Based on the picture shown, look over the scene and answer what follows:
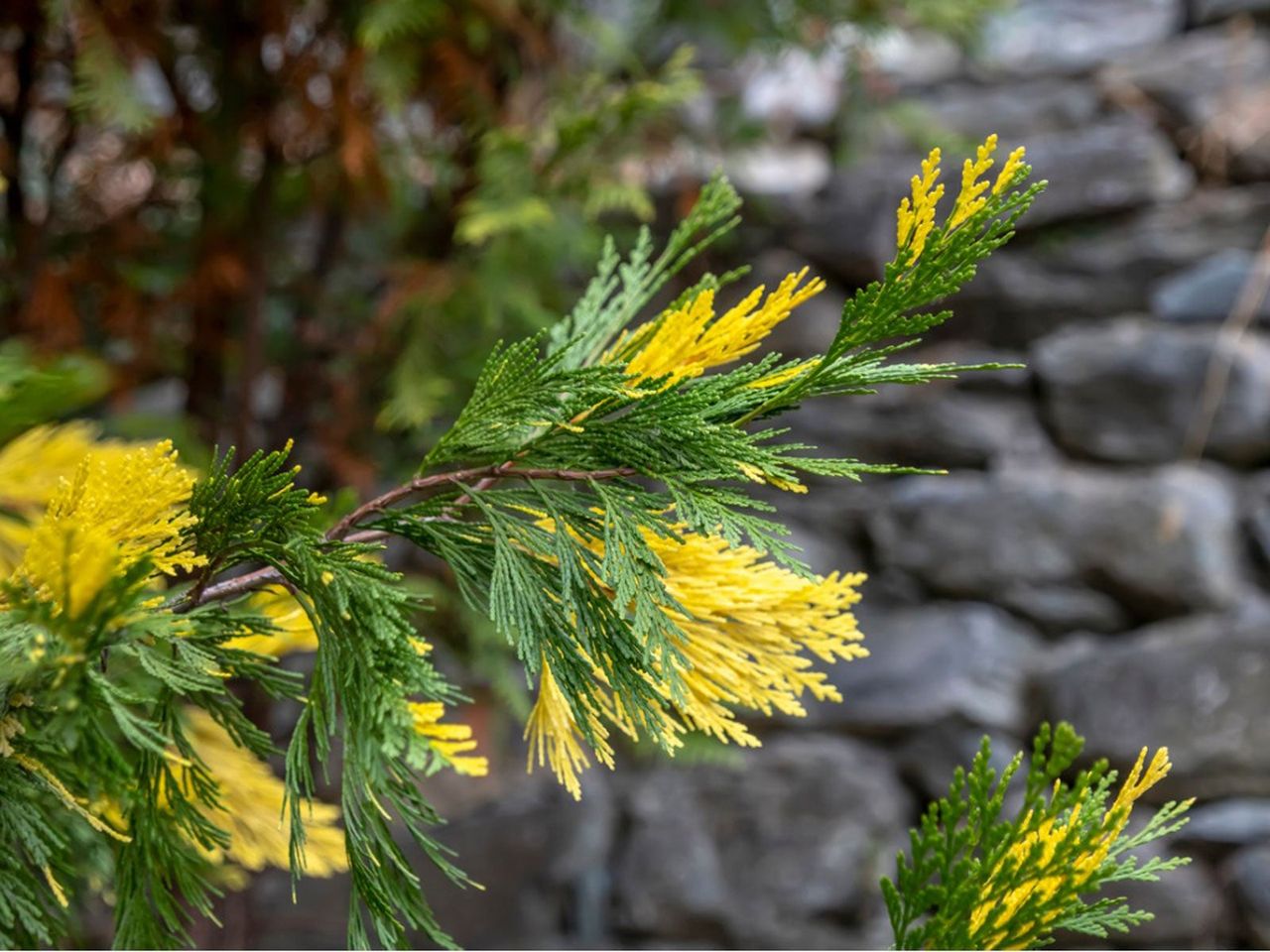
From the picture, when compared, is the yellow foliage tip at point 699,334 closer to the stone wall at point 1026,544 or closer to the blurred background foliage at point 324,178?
the blurred background foliage at point 324,178

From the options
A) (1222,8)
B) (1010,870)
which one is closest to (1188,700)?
(1222,8)

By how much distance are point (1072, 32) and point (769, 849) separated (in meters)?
1.54

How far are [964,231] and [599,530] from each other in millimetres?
164

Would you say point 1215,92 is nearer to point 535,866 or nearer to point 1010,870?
point 535,866

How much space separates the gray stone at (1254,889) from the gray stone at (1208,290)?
32.1 inches

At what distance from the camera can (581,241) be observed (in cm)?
133

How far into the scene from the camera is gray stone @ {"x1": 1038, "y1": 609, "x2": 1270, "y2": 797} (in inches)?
58.3

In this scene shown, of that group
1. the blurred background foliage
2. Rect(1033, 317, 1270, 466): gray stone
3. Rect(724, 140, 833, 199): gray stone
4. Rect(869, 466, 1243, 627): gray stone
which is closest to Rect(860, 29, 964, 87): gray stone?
Rect(724, 140, 833, 199): gray stone

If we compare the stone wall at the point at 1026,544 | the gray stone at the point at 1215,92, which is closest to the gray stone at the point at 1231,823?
the stone wall at the point at 1026,544

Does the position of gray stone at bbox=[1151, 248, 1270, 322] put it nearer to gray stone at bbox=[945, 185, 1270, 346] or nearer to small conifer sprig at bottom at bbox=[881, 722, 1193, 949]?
gray stone at bbox=[945, 185, 1270, 346]

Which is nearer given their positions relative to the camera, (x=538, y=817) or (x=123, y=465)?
(x=123, y=465)

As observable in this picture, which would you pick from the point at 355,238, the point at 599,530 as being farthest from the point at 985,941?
the point at 355,238

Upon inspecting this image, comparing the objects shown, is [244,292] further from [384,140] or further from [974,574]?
[974,574]

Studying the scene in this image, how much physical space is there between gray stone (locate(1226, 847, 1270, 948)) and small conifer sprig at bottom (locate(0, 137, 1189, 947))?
4.40 ft
